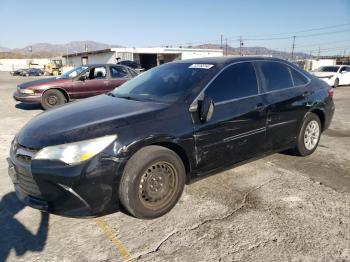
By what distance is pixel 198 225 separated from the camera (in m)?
2.95

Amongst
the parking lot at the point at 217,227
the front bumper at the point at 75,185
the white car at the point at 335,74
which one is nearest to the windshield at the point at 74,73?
the parking lot at the point at 217,227

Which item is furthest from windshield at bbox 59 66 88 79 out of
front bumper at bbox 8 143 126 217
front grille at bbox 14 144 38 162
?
front bumper at bbox 8 143 126 217

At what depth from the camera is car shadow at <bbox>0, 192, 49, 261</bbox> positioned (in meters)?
2.61

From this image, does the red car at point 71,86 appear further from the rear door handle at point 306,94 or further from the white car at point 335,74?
the white car at point 335,74

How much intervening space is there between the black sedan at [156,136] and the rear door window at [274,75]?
17 mm

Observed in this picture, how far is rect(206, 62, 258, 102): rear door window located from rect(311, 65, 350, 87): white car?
1497cm

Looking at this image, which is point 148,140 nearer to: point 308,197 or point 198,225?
point 198,225

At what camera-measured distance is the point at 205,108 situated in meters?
3.12

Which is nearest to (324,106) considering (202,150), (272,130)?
(272,130)

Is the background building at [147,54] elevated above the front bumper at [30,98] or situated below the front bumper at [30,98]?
above

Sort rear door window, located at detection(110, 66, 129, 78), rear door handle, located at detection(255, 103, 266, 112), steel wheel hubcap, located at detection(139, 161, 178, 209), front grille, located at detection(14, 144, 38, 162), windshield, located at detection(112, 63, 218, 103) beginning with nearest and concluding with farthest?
front grille, located at detection(14, 144, 38, 162) < steel wheel hubcap, located at detection(139, 161, 178, 209) < windshield, located at detection(112, 63, 218, 103) < rear door handle, located at detection(255, 103, 266, 112) < rear door window, located at detection(110, 66, 129, 78)

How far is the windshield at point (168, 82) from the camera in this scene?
346cm

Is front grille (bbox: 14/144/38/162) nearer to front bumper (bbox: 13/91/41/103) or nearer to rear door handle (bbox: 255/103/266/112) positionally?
rear door handle (bbox: 255/103/266/112)

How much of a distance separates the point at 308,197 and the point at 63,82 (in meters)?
8.20
